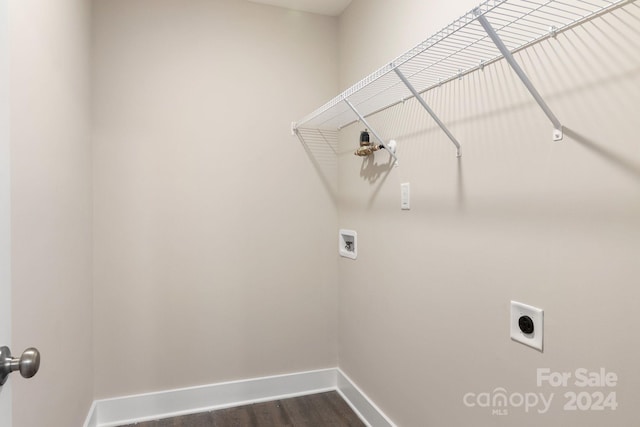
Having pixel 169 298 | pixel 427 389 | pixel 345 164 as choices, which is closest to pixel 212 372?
pixel 169 298

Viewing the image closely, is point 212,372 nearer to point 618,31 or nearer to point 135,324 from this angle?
point 135,324

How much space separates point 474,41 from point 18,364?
4.95 feet

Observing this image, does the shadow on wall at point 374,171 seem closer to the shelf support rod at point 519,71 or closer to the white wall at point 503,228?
the white wall at point 503,228

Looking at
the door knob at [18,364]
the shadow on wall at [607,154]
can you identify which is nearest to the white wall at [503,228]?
the shadow on wall at [607,154]

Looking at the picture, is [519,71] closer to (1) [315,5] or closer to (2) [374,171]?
(2) [374,171]

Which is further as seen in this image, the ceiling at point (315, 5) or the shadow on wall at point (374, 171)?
the ceiling at point (315, 5)

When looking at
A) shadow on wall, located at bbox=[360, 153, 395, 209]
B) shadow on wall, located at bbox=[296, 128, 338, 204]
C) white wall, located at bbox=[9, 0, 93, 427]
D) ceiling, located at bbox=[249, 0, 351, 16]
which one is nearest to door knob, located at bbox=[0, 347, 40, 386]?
white wall, located at bbox=[9, 0, 93, 427]

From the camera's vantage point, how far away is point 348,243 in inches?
95.9

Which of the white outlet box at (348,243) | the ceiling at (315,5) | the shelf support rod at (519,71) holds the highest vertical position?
the ceiling at (315,5)

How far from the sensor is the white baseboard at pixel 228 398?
2.10 meters

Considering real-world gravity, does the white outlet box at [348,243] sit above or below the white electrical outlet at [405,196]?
below

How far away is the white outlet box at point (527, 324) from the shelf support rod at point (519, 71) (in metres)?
0.54

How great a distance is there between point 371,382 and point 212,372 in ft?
3.33

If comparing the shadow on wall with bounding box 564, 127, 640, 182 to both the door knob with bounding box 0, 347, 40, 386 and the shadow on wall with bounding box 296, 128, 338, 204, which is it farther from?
the shadow on wall with bounding box 296, 128, 338, 204
